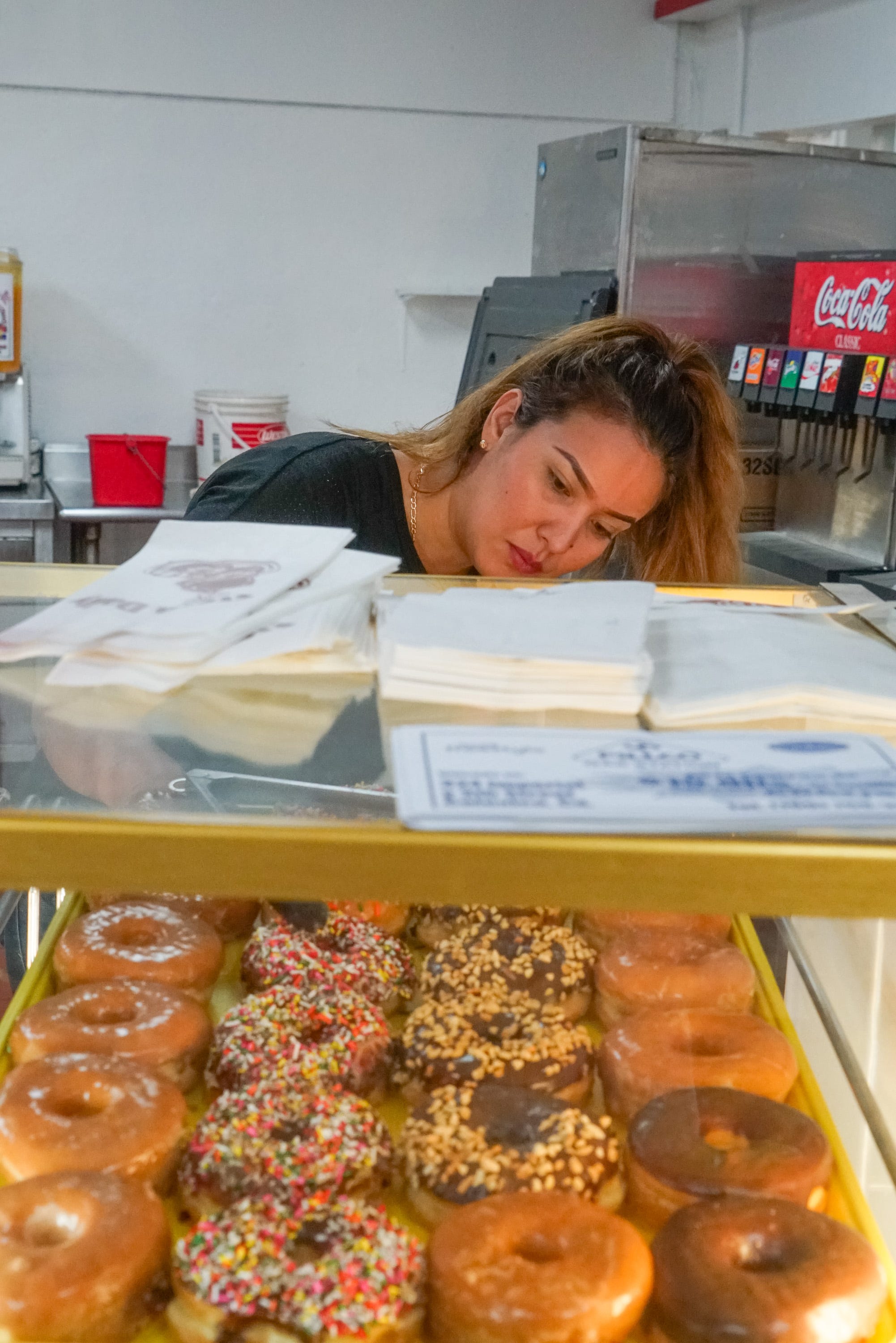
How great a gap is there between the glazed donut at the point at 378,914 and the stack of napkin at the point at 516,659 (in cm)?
47

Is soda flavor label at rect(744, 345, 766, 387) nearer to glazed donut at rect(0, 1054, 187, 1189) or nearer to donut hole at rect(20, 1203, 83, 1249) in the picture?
glazed donut at rect(0, 1054, 187, 1189)

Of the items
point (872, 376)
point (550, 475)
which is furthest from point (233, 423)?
point (550, 475)

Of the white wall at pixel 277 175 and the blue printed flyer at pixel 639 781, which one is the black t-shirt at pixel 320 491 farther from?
the white wall at pixel 277 175

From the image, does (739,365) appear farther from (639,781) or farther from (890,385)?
(639,781)

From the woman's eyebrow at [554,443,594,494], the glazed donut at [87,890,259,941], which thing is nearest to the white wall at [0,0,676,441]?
the woman's eyebrow at [554,443,594,494]

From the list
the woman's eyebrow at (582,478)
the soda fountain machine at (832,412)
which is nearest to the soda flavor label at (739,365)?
the soda fountain machine at (832,412)

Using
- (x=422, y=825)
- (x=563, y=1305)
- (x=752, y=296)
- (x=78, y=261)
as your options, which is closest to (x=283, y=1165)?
(x=563, y=1305)

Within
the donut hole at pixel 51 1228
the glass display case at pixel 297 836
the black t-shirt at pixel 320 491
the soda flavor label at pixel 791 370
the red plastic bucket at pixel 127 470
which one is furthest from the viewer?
the red plastic bucket at pixel 127 470

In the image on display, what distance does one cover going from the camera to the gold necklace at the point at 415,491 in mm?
2164

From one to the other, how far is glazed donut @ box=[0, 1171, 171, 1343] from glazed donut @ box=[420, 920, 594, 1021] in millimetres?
376

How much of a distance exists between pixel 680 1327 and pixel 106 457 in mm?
3255

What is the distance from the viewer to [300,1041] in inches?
45.8

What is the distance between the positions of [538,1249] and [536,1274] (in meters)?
0.04

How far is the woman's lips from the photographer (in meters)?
1.95
